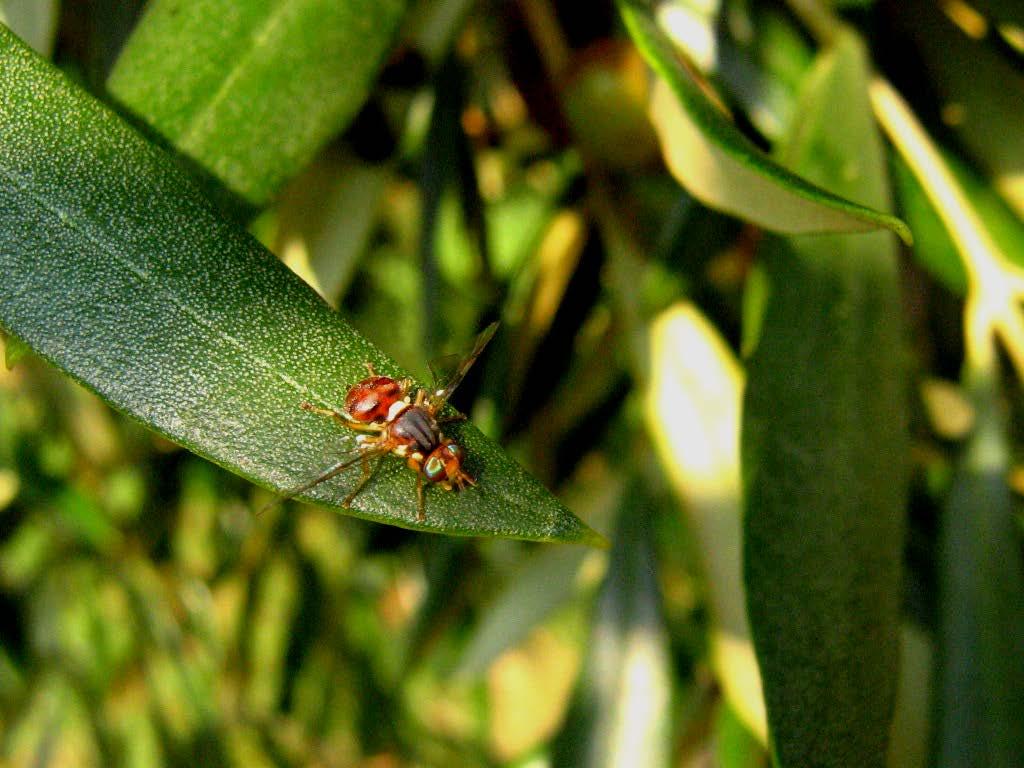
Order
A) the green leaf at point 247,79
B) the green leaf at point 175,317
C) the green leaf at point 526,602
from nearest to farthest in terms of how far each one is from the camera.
Answer: the green leaf at point 175,317 → the green leaf at point 247,79 → the green leaf at point 526,602

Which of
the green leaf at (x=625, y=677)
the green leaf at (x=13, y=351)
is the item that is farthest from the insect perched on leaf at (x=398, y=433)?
the green leaf at (x=625, y=677)

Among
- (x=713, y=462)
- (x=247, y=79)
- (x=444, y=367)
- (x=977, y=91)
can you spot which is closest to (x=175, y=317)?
(x=247, y=79)

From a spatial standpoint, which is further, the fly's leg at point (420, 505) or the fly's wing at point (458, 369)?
the fly's wing at point (458, 369)

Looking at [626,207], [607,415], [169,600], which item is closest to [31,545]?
[169,600]

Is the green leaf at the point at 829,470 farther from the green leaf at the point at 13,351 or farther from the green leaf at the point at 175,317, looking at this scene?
the green leaf at the point at 13,351

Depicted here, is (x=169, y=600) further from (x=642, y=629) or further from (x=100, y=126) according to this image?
(x=100, y=126)

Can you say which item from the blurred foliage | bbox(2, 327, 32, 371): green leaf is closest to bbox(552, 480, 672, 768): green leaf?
the blurred foliage
